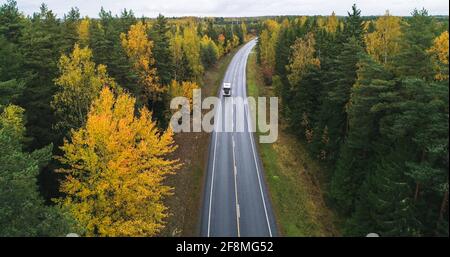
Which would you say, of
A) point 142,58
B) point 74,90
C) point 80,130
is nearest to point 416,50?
point 80,130

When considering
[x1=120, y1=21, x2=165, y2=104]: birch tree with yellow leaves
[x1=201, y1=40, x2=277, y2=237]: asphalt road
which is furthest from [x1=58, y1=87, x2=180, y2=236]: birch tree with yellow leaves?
[x1=120, y1=21, x2=165, y2=104]: birch tree with yellow leaves

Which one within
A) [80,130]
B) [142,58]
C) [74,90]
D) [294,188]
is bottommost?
[294,188]

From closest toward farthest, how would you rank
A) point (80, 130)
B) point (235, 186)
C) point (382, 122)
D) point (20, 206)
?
point (20, 206)
point (80, 130)
point (382, 122)
point (235, 186)

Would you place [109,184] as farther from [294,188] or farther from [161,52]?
[161,52]

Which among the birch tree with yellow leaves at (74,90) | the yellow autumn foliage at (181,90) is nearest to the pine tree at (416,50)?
the birch tree with yellow leaves at (74,90)

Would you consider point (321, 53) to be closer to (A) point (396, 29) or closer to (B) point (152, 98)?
(A) point (396, 29)

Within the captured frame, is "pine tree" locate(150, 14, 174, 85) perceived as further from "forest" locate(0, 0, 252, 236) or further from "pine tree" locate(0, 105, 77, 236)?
"pine tree" locate(0, 105, 77, 236)
